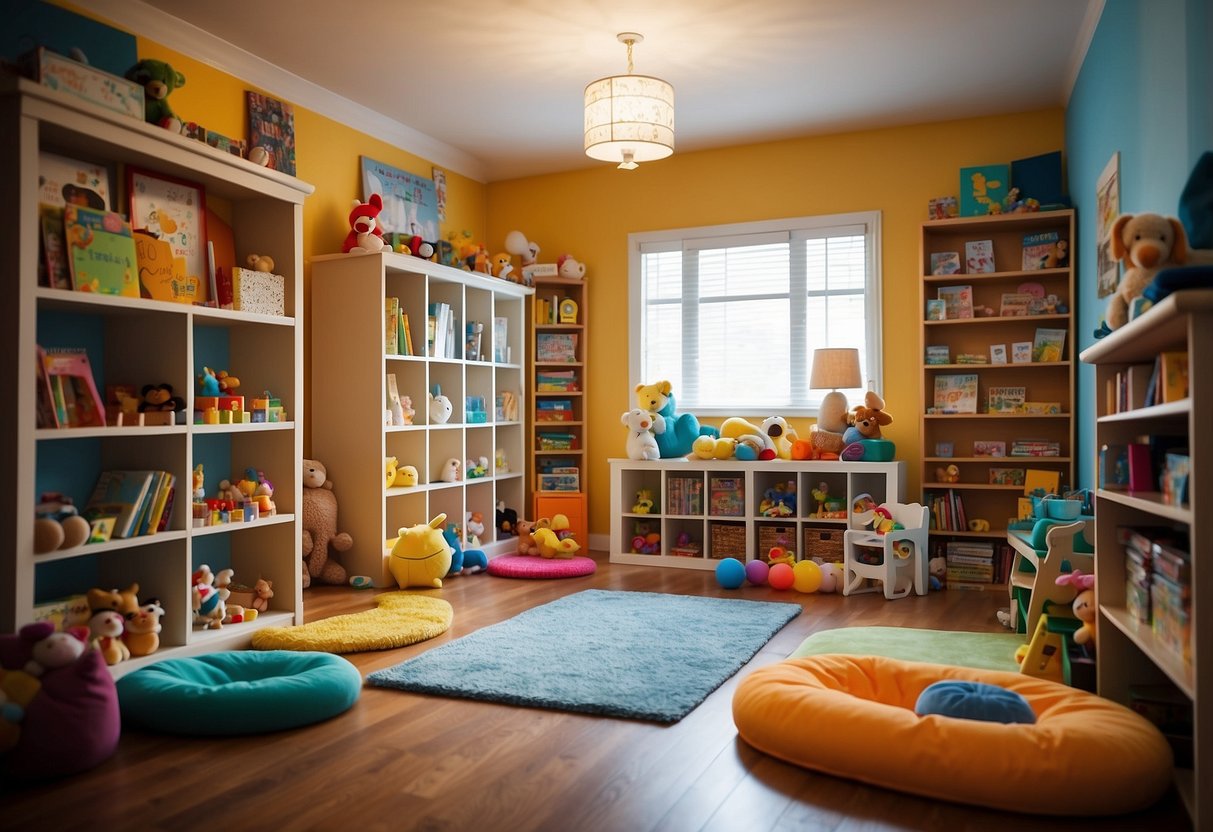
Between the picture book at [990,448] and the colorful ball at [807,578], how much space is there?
1.25 meters

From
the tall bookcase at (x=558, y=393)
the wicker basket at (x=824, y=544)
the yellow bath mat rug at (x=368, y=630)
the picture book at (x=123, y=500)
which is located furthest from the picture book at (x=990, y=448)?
the picture book at (x=123, y=500)

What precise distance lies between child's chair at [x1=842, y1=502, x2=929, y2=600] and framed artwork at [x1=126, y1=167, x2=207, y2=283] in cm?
333

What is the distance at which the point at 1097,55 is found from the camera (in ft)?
12.6

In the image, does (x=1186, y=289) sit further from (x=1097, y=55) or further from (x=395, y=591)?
(x=395, y=591)

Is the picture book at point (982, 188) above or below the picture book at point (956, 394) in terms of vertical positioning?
above

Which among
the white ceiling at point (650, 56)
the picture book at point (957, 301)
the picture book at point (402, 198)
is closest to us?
the white ceiling at point (650, 56)

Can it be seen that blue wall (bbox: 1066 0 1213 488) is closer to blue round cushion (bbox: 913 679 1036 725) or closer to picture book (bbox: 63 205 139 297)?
blue round cushion (bbox: 913 679 1036 725)

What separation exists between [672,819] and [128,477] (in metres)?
2.23

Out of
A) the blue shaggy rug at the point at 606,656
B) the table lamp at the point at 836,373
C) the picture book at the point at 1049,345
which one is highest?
the picture book at the point at 1049,345

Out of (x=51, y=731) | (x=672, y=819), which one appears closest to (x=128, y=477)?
(x=51, y=731)

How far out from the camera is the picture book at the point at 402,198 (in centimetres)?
532

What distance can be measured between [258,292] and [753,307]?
326 centimetres

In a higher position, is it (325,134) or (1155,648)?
(325,134)

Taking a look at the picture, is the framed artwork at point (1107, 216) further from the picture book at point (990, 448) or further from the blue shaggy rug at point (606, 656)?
the blue shaggy rug at point (606, 656)
